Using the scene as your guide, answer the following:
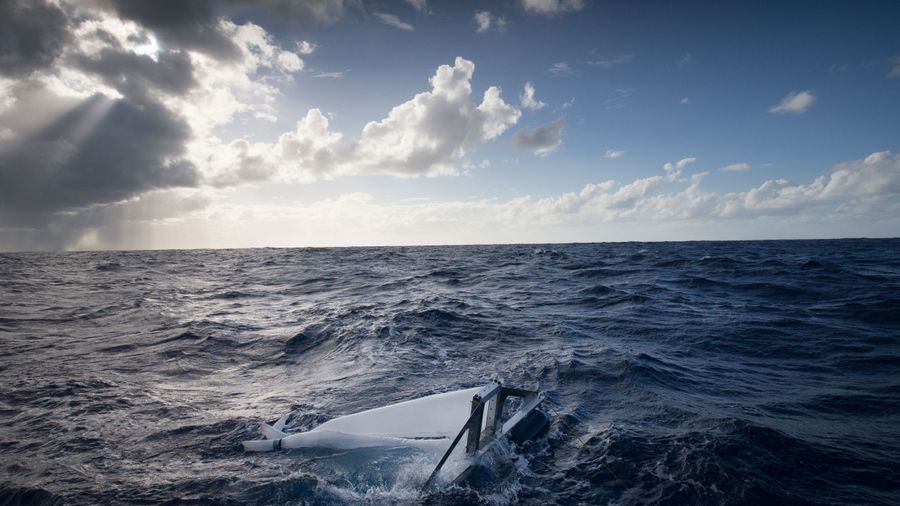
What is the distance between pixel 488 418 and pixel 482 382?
3082mm

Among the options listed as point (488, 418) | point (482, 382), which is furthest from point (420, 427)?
point (482, 382)

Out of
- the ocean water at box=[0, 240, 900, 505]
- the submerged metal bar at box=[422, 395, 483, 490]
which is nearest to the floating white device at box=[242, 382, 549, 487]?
the ocean water at box=[0, 240, 900, 505]

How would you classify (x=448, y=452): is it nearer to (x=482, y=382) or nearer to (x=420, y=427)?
(x=420, y=427)

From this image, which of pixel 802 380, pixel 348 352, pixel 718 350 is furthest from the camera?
pixel 348 352

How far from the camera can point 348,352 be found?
1097 centimetres

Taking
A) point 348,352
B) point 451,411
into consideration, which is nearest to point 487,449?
point 451,411

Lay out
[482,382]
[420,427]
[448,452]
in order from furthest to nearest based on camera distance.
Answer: [482,382]
[420,427]
[448,452]

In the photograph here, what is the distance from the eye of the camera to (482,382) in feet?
27.4

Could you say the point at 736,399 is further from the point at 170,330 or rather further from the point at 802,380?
the point at 170,330

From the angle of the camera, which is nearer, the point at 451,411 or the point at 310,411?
the point at 451,411

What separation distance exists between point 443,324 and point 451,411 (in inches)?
314

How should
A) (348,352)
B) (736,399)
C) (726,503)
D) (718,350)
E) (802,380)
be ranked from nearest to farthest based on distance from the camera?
(726,503)
(736,399)
(802,380)
(718,350)
(348,352)

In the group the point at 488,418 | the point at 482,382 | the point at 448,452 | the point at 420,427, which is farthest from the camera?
the point at 482,382

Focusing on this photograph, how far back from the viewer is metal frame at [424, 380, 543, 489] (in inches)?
184
